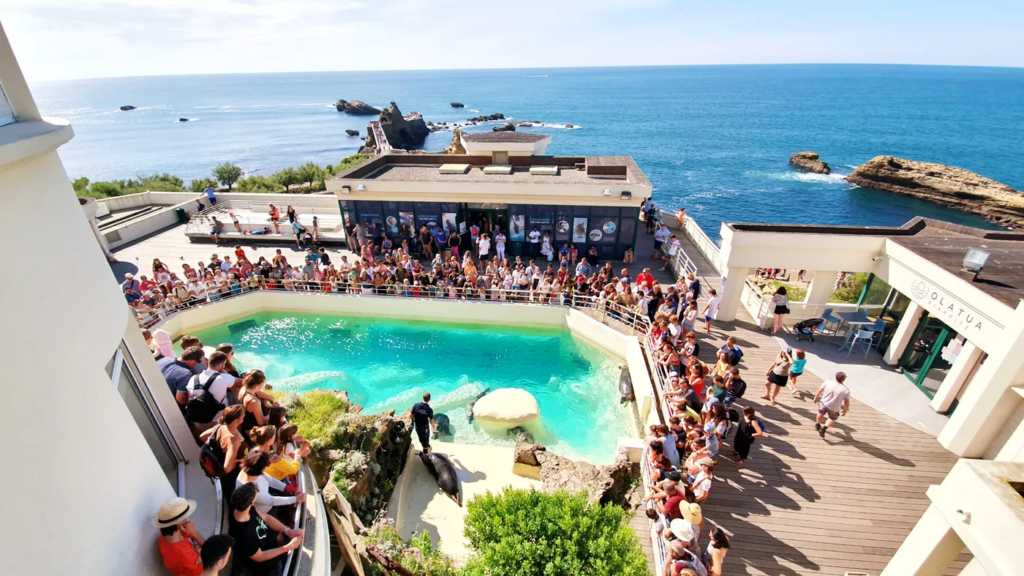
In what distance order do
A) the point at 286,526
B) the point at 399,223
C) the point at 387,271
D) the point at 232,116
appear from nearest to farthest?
the point at 286,526 < the point at 387,271 < the point at 399,223 < the point at 232,116

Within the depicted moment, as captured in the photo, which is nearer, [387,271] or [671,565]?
[671,565]

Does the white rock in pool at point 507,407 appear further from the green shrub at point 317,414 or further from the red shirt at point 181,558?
the red shirt at point 181,558

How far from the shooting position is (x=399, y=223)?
67.7 feet

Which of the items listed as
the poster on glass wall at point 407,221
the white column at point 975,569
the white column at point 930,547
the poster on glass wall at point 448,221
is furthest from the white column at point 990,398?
the poster on glass wall at point 407,221

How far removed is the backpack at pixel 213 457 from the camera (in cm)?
606

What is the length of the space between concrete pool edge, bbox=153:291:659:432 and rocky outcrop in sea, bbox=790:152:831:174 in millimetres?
67950

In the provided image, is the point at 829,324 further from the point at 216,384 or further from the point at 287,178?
the point at 287,178

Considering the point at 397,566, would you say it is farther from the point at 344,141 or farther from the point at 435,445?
the point at 344,141

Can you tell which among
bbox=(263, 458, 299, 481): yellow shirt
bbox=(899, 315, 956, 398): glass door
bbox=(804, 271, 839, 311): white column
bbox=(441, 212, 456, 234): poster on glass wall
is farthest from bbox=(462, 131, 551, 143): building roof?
bbox=(263, 458, 299, 481): yellow shirt

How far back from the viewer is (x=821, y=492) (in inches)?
355

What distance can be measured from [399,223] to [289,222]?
6.96 metres

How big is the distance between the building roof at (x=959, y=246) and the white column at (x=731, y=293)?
4.63 feet

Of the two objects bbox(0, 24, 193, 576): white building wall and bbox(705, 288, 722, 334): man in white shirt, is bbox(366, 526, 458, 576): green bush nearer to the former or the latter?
bbox(0, 24, 193, 576): white building wall

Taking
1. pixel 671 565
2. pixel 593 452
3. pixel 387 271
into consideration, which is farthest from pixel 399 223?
pixel 671 565
